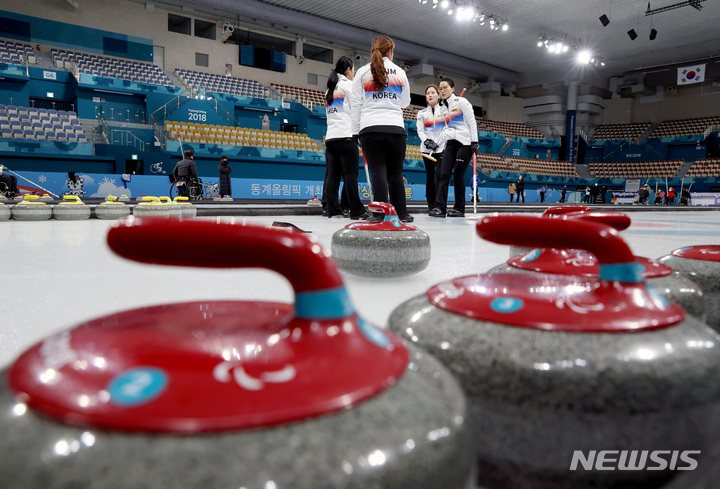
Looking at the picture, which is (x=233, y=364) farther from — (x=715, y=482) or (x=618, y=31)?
(x=618, y=31)

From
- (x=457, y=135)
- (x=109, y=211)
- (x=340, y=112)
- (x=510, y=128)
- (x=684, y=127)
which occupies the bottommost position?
(x=109, y=211)

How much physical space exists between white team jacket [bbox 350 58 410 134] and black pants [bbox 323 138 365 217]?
647mm

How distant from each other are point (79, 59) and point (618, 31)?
55.7ft

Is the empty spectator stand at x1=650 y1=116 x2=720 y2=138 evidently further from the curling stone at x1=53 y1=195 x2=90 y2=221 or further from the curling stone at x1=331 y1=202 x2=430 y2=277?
the curling stone at x1=331 y1=202 x2=430 y2=277

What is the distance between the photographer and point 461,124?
481cm

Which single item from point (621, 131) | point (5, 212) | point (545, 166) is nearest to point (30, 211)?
point (5, 212)

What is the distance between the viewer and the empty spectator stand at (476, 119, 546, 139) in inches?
869

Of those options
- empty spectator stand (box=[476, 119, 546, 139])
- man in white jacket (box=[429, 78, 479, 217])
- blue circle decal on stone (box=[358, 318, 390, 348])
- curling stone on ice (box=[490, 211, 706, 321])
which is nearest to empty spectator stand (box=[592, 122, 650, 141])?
empty spectator stand (box=[476, 119, 546, 139])

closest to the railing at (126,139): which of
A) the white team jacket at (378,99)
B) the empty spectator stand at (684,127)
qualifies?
the white team jacket at (378,99)

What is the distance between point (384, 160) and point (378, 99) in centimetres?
41

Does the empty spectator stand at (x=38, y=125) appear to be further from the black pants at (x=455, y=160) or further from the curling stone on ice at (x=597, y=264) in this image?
the curling stone on ice at (x=597, y=264)

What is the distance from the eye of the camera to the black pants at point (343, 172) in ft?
13.1

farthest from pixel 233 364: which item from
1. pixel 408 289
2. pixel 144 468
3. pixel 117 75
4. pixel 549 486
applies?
pixel 117 75

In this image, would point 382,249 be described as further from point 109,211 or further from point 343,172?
point 109,211
